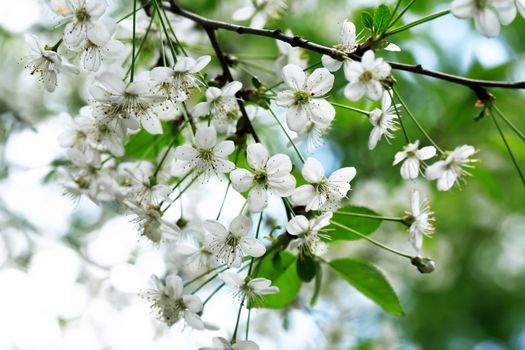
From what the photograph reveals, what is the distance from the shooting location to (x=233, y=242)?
133 centimetres

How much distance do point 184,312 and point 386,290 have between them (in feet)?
1.58

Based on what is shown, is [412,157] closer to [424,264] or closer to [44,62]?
[424,264]

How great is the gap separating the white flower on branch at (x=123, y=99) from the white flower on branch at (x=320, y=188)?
1.08ft

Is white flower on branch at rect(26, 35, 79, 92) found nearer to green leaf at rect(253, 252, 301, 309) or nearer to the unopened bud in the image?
green leaf at rect(253, 252, 301, 309)

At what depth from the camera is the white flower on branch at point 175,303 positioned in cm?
140

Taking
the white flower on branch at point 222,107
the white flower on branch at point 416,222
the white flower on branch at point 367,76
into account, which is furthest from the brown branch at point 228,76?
the white flower on branch at point 416,222

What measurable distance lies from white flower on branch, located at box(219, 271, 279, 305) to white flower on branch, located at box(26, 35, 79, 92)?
0.54 m

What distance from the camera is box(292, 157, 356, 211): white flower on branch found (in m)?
1.28

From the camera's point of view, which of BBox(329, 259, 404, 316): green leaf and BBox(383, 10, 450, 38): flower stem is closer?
BBox(383, 10, 450, 38): flower stem

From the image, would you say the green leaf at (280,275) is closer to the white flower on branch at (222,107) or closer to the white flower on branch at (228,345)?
the white flower on branch at (228,345)

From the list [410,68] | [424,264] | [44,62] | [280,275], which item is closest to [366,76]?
[410,68]

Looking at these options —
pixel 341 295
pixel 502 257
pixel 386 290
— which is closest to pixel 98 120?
pixel 386 290

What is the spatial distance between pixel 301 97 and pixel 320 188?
0.19 metres

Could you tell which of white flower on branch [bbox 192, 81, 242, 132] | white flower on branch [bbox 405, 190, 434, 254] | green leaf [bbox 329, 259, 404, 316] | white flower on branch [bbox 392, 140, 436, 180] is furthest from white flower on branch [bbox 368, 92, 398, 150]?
green leaf [bbox 329, 259, 404, 316]
